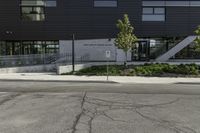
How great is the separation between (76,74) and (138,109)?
1415 cm

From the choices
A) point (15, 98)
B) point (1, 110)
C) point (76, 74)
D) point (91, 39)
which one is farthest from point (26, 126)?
point (91, 39)

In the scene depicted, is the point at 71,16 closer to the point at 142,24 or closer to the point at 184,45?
the point at 142,24

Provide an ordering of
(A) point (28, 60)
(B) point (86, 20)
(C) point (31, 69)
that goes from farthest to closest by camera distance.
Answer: (B) point (86, 20)
(A) point (28, 60)
(C) point (31, 69)

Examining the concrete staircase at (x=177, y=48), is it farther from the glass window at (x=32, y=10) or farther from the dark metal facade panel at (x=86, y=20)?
the glass window at (x=32, y=10)

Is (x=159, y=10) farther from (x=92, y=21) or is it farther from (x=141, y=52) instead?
(x=92, y=21)

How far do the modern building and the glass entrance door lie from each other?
141cm

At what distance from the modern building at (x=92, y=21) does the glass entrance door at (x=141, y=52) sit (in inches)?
55.7

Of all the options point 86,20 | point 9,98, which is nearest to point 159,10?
point 86,20

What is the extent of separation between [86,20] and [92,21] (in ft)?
2.42

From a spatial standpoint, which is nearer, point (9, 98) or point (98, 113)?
point (98, 113)

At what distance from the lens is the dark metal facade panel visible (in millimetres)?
38719

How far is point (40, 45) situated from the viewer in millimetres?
39969

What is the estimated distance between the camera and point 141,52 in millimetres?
39938

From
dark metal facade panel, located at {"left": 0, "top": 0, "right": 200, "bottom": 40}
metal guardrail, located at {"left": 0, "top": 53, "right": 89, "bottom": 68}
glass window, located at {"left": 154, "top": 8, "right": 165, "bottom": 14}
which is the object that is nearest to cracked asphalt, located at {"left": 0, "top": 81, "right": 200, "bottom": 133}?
metal guardrail, located at {"left": 0, "top": 53, "right": 89, "bottom": 68}
